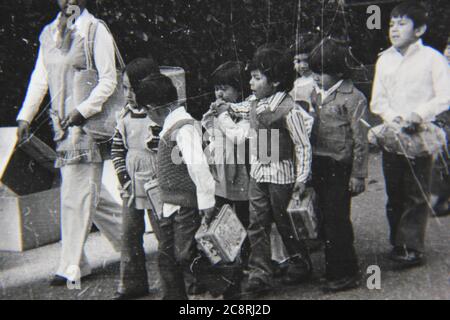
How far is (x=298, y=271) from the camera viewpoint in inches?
168

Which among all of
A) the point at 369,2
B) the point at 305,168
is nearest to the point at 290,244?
the point at 305,168

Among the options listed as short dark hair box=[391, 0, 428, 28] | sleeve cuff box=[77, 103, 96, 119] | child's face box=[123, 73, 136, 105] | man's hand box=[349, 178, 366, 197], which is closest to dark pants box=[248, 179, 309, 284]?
man's hand box=[349, 178, 366, 197]

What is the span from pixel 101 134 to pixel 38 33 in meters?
0.76

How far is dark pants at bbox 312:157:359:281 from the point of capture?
411cm

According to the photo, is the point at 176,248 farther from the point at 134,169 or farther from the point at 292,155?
the point at 292,155

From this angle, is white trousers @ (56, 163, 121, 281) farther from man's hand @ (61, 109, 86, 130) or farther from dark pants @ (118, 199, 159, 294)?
dark pants @ (118, 199, 159, 294)

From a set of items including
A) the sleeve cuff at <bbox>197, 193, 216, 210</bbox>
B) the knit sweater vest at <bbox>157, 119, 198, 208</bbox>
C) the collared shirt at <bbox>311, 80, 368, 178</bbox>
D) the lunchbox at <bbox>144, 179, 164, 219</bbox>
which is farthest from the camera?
the collared shirt at <bbox>311, 80, 368, 178</bbox>

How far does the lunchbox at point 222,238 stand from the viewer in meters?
3.83

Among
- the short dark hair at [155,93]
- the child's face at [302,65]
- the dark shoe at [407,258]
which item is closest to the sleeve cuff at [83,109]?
the short dark hair at [155,93]

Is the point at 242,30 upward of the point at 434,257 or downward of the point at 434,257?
upward

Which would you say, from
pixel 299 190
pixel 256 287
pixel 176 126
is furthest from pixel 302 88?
pixel 256 287
